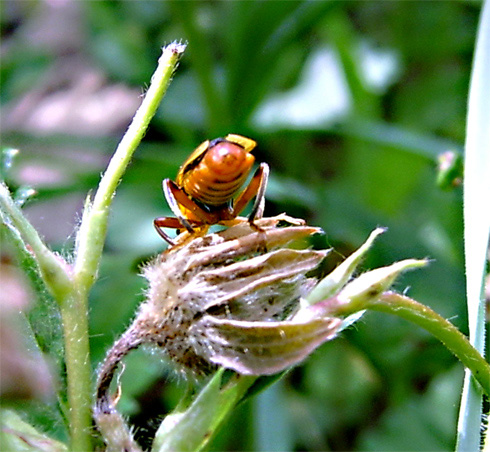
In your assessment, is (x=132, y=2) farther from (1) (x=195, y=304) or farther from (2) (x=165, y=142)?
(1) (x=195, y=304)

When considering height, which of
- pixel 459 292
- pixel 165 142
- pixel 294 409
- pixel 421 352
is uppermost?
pixel 165 142

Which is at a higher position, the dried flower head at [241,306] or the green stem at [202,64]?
the green stem at [202,64]

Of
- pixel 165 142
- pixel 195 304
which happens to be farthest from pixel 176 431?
pixel 165 142

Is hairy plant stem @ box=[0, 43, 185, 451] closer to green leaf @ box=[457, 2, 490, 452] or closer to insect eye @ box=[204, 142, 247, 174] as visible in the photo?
insect eye @ box=[204, 142, 247, 174]

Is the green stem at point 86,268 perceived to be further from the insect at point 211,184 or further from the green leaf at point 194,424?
the insect at point 211,184

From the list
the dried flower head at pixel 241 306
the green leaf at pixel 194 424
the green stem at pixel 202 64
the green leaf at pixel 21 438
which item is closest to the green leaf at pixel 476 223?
the dried flower head at pixel 241 306

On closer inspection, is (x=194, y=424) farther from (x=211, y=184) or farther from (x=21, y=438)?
(x=211, y=184)
